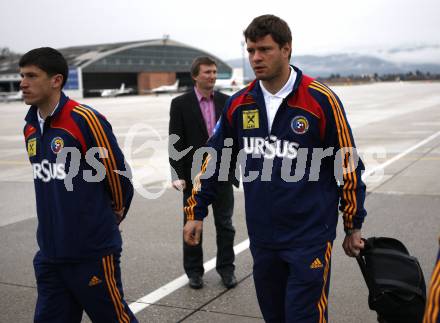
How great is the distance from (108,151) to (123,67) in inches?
4022

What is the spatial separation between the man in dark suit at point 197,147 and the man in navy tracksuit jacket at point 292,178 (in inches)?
78.3

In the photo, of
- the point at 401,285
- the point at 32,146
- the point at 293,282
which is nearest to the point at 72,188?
the point at 32,146

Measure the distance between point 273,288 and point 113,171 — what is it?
1187 mm

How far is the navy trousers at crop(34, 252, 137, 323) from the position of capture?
3271 millimetres

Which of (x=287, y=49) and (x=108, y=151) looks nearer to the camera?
(x=287, y=49)

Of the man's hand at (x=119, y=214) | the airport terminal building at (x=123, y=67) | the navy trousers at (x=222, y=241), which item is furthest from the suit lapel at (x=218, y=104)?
the airport terminal building at (x=123, y=67)

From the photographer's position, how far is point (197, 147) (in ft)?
17.5

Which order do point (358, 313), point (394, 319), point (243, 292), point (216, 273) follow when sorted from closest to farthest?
point (394, 319), point (358, 313), point (243, 292), point (216, 273)

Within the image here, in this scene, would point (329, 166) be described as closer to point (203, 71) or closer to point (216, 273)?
point (203, 71)

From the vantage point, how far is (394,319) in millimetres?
2926

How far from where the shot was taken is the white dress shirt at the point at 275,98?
3.27 m

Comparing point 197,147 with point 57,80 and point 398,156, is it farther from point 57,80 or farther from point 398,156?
point 398,156

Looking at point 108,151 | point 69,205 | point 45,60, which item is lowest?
point 69,205

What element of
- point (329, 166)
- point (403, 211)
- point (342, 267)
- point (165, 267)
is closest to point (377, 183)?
point (403, 211)
